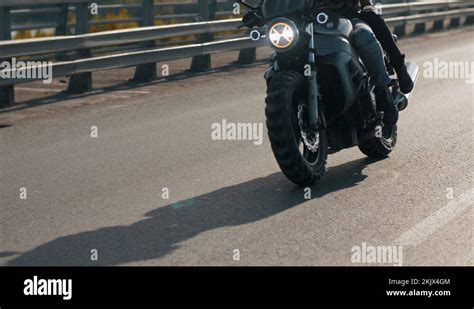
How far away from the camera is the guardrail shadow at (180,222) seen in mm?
6480

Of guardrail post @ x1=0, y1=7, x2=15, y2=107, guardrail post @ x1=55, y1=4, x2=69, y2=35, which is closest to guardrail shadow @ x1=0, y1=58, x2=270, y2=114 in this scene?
guardrail post @ x1=0, y1=7, x2=15, y2=107

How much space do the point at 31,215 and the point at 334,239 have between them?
6.97 feet

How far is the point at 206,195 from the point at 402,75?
6.85 ft

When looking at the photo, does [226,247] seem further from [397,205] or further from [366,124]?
[366,124]

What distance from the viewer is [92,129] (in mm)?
11797

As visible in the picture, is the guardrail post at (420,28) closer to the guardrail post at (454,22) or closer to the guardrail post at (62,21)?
the guardrail post at (454,22)

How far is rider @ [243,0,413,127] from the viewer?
336 inches

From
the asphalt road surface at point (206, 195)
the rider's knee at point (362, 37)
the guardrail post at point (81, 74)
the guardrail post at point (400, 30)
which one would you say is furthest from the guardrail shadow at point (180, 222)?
the guardrail post at point (400, 30)

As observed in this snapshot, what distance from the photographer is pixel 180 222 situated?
7395 mm

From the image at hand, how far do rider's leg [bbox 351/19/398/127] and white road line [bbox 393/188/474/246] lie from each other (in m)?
1.07

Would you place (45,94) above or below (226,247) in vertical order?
below

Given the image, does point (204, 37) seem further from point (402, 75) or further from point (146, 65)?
point (402, 75)

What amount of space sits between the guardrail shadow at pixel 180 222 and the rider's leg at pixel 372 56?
691 mm
